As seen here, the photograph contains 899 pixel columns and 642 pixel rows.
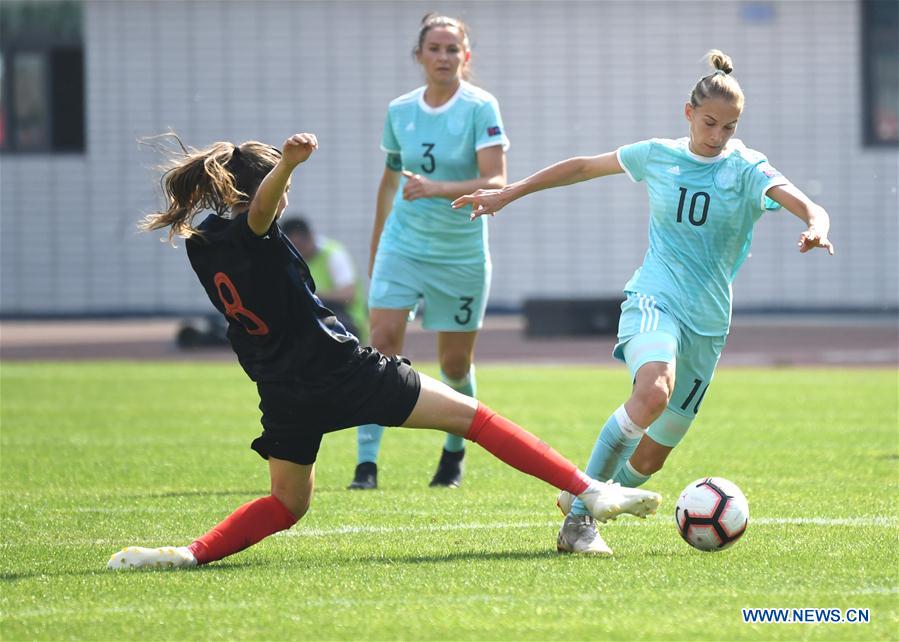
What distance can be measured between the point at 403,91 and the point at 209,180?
18567 mm

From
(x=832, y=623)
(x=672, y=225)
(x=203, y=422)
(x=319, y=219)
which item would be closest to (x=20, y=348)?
(x=319, y=219)

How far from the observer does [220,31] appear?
23.9 metres

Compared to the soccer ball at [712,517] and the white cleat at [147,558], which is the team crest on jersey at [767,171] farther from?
the white cleat at [147,558]

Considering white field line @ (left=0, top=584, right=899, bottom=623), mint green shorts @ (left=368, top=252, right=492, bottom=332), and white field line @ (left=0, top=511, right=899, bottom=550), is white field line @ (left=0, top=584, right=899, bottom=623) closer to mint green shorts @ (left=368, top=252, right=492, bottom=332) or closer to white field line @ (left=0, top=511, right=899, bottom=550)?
white field line @ (left=0, top=511, right=899, bottom=550)

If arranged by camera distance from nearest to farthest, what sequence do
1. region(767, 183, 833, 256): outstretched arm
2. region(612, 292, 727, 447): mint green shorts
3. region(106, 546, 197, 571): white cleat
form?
region(767, 183, 833, 256): outstretched arm
region(106, 546, 197, 571): white cleat
region(612, 292, 727, 447): mint green shorts

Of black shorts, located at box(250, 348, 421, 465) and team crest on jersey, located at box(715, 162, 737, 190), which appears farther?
team crest on jersey, located at box(715, 162, 737, 190)

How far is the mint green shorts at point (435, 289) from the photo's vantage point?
8.09 metres

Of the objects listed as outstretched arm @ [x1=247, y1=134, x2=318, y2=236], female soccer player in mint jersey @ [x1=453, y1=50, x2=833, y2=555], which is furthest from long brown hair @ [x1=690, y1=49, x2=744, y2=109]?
outstretched arm @ [x1=247, y1=134, x2=318, y2=236]

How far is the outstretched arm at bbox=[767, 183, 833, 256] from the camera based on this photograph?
5.17 m

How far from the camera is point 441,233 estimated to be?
26.6 ft

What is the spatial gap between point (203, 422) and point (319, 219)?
12.6m

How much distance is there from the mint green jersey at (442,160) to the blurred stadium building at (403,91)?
15.0 metres

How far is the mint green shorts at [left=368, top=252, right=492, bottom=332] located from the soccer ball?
2.70m

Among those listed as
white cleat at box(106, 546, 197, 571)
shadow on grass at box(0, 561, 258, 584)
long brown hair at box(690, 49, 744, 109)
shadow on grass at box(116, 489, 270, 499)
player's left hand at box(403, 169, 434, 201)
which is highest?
long brown hair at box(690, 49, 744, 109)
